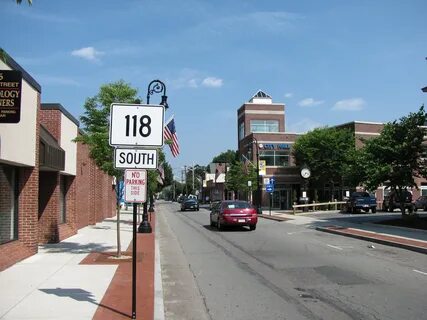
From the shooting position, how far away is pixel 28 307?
8094 mm

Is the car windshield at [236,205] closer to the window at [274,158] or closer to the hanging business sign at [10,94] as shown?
the hanging business sign at [10,94]

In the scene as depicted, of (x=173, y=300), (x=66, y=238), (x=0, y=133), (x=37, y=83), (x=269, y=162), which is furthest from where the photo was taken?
(x=269, y=162)

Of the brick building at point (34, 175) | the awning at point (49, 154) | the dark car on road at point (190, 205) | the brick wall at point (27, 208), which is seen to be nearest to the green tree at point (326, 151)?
the dark car on road at point (190, 205)

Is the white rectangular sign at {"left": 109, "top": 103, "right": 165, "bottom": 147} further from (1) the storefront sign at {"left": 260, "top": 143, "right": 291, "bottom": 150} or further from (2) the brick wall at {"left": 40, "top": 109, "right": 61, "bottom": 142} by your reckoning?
(1) the storefront sign at {"left": 260, "top": 143, "right": 291, "bottom": 150}

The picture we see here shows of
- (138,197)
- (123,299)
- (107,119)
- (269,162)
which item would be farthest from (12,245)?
(269,162)

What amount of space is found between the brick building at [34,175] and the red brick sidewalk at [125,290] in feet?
6.09

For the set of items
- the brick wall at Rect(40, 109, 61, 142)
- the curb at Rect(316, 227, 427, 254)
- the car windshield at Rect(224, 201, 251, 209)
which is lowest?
the curb at Rect(316, 227, 427, 254)

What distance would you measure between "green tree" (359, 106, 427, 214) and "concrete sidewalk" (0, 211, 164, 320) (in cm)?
1395

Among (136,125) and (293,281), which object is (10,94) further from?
(293,281)

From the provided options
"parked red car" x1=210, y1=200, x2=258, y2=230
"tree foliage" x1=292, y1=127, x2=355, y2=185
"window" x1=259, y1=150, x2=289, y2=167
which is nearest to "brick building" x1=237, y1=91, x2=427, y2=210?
"window" x1=259, y1=150, x2=289, y2=167

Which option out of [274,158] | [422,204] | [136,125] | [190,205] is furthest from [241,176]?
[136,125]

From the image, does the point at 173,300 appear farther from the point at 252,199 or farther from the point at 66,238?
the point at 252,199

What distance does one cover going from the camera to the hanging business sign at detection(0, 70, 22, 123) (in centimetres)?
820

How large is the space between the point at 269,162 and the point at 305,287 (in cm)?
5605
